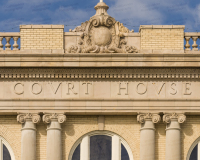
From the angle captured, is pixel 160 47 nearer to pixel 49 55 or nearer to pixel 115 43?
pixel 115 43

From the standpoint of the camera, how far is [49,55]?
32125 millimetres

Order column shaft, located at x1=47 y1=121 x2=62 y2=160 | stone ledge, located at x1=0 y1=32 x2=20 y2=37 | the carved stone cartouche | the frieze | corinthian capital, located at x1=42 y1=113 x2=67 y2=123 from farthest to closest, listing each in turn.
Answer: stone ledge, located at x1=0 y1=32 x2=20 y2=37 < the carved stone cartouche < the frieze < corinthian capital, located at x1=42 y1=113 x2=67 y2=123 < column shaft, located at x1=47 y1=121 x2=62 y2=160

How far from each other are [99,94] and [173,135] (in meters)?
3.83

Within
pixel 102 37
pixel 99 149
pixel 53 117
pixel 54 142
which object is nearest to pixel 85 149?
pixel 99 149

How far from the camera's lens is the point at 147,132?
32094 mm

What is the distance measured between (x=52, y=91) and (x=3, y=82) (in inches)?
90.5

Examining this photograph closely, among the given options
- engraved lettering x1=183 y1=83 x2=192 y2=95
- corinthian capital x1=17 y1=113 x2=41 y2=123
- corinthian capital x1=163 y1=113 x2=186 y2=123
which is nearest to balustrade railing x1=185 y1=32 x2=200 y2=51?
engraved lettering x1=183 y1=83 x2=192 y2=95

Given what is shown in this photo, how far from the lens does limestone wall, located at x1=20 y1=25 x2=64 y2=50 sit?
3284cm

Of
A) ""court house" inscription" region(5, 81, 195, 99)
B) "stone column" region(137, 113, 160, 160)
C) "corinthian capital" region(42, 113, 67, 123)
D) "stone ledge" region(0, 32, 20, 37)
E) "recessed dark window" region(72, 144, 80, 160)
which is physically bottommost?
"recessed dark window" region(72, 144, 80, 160)

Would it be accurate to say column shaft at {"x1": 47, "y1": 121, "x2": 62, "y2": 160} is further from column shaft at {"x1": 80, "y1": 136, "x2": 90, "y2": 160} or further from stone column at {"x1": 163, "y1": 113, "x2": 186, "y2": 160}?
stone column at {"x1": 163, "y1": 113, "x2": 186, "y2": 160}

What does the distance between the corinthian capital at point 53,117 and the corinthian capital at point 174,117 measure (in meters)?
4.56

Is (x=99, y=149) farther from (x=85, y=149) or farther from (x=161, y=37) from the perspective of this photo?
(x=161, y=37)

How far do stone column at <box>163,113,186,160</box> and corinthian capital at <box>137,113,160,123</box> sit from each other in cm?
36

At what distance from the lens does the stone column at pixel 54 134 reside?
31844 millimetres
